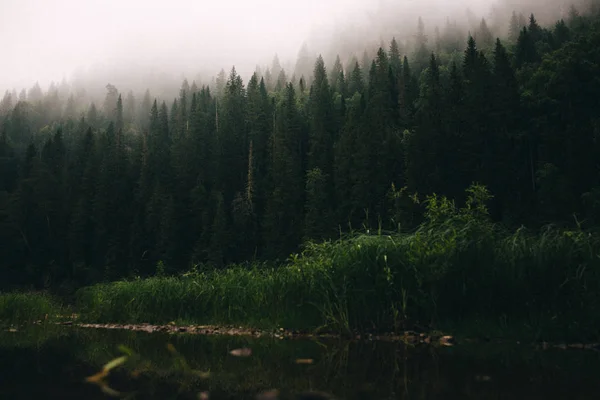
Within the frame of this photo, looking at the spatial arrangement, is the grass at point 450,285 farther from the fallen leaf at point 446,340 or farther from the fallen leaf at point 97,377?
the fallen leaf at point 97,377

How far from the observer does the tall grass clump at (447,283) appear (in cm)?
574

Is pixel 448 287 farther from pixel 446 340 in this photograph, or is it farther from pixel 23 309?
pixel 23 309

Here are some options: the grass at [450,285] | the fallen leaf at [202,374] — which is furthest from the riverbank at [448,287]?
the fallen leaf at [202,374]

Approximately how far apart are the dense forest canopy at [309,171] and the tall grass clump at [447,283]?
77.8 feet

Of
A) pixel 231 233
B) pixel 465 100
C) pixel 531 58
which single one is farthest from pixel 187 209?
pixel 531 58

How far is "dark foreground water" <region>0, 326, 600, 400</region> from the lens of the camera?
2.96 metres

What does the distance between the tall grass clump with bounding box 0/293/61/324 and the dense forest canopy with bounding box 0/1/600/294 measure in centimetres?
2277

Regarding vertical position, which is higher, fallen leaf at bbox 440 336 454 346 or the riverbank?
the riverbank

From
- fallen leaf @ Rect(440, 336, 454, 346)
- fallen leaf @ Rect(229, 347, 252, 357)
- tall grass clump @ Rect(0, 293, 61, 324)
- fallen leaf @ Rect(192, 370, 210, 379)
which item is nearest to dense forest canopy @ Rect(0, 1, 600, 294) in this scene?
tall grass clump @ Rect(0, 293, 61, 324)

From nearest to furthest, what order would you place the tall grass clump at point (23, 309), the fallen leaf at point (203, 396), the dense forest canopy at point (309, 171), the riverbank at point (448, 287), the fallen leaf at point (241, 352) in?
the fallen leaf at point (203, 396), the fallen leaf at point (241, 352), the riverbank at point (448, 287), the tall grass clump at point (23, 309), the dense forest canopy at point (309, 171)

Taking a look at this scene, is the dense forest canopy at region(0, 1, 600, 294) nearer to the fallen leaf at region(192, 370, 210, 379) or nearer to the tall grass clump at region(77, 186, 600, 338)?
the tall grass clump at region(77, 186, 600, 338)

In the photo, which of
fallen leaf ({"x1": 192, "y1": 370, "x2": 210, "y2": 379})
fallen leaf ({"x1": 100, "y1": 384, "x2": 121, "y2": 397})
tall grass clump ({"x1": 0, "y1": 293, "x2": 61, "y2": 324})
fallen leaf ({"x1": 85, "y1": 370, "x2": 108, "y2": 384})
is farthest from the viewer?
tall grass clump ({"x1": 0, "y1": 293, "x2": 61, "y2": 324})

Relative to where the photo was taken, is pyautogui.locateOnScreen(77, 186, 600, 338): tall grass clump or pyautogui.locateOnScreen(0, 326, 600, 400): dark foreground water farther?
pyautogui.locateOnScreen(77, 186, 600, 338): tall grass clump

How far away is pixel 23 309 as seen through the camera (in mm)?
11992
